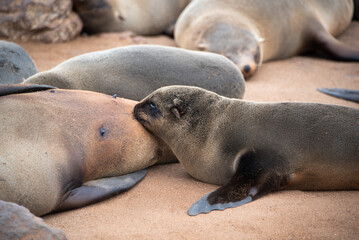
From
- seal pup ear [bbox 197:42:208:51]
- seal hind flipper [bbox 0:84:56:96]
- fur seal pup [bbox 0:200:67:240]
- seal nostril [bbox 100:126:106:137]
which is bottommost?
seal pup ear [bbox 197:42:208:51]

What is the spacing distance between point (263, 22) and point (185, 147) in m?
4.74

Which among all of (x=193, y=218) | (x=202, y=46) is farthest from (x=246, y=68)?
(x=193, y=218)

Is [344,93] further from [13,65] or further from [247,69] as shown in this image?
[13,65]

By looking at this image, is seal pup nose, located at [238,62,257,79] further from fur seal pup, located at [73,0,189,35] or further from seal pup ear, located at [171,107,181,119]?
seal pup ear, located at [171,107,181,119]

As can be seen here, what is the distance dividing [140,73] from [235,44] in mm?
2978

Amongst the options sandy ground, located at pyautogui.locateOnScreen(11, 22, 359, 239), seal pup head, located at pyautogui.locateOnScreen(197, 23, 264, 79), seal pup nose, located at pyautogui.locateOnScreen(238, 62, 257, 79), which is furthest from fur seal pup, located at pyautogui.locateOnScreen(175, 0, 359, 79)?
sandy ground, located at pyautogui.locateOnScreen(11, 22, 359, 239)

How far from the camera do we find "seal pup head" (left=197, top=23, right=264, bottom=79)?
7.01 metres

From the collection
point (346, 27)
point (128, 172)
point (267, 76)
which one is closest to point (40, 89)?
point (128, 172)

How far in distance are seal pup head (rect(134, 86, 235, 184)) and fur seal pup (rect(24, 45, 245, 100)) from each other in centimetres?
57

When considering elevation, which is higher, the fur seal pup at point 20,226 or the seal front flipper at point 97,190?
the fur seal pup at point 20,226

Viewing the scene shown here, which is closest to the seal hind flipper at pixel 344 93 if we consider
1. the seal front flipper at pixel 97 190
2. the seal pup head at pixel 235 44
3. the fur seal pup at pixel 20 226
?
the seal pup head at pixel 235 44

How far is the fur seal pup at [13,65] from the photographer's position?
16.1 ft

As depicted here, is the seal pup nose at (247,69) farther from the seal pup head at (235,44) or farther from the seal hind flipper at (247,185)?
the seal hind flipper at (247,185)

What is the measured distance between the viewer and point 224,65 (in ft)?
16.5
